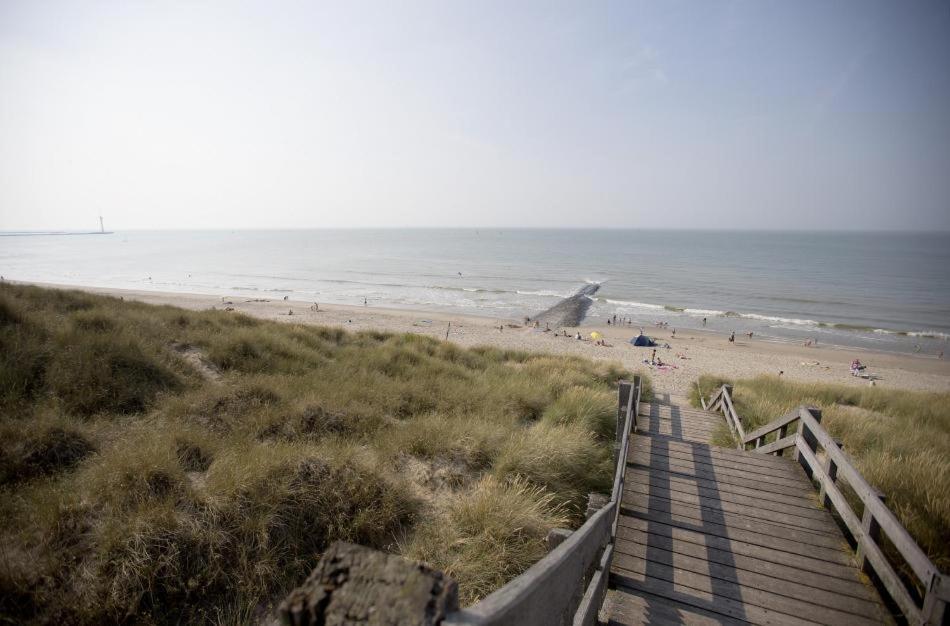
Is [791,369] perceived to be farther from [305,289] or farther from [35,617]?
[305,289]

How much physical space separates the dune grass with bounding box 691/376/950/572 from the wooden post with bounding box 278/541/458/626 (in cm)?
553

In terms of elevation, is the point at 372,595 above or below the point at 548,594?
above

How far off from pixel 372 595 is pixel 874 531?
5076 mm

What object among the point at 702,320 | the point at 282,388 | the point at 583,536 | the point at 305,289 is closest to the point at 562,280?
the point at 702,320

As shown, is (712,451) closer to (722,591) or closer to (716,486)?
(716,486)

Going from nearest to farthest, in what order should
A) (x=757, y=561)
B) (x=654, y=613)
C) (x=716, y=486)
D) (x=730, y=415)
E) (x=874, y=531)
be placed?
(x=654, y=613), (x=874, y=531), (x=757, y=561), (x=716, y=486), (x=730, y=415)

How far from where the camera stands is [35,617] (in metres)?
3.15

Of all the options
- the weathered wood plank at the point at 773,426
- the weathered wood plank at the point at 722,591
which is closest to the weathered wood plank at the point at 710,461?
the weathered wood plank at the point at 773,426

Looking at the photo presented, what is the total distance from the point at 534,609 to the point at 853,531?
4.63 m

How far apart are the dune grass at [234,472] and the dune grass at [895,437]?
10.7 feet

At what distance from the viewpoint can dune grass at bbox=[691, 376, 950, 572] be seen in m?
4.38

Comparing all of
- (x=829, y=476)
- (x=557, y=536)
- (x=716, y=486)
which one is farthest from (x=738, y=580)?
(x=557, y=536)

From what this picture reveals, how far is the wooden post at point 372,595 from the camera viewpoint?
3.20 ft

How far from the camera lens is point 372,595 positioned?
104 cm
